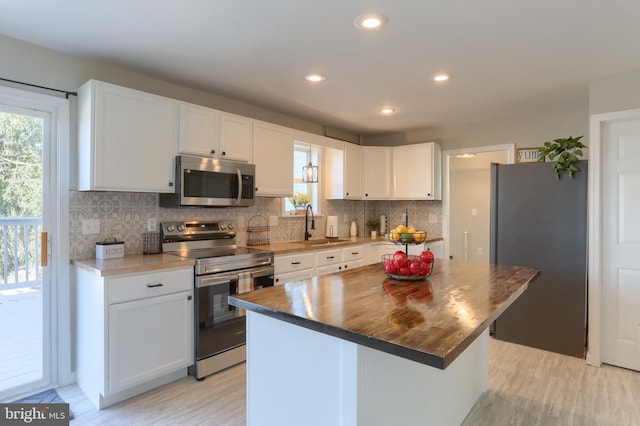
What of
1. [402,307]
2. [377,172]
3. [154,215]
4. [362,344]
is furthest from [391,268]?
[377,172]

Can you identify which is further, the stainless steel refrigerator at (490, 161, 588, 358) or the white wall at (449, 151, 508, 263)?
the white wall at (449, 151, 508, 263)

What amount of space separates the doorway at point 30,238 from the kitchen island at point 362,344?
1.81 meters

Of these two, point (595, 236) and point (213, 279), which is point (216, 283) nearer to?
point (213, 279)

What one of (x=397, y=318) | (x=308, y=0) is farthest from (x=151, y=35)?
(x=397, y=318)

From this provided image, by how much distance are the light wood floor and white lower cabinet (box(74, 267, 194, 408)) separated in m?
0.13

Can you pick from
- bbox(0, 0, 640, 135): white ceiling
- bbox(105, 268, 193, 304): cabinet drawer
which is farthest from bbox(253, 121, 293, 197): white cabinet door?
bbox(105, 268, 193, 304): cabinet drawer

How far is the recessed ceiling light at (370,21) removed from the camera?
202 centimetres

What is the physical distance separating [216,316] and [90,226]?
116cm

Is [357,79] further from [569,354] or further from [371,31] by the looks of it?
[569,354]

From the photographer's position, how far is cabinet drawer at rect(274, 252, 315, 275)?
330 cm

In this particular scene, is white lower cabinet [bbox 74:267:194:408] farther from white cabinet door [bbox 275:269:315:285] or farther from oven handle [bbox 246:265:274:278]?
white cabinet door [bbox 275:269:315:285]

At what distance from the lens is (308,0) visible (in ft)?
6.17

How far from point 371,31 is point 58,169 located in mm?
2371

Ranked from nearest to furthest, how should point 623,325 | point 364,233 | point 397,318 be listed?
point 397,318 → point 623,325 → point 364,233
